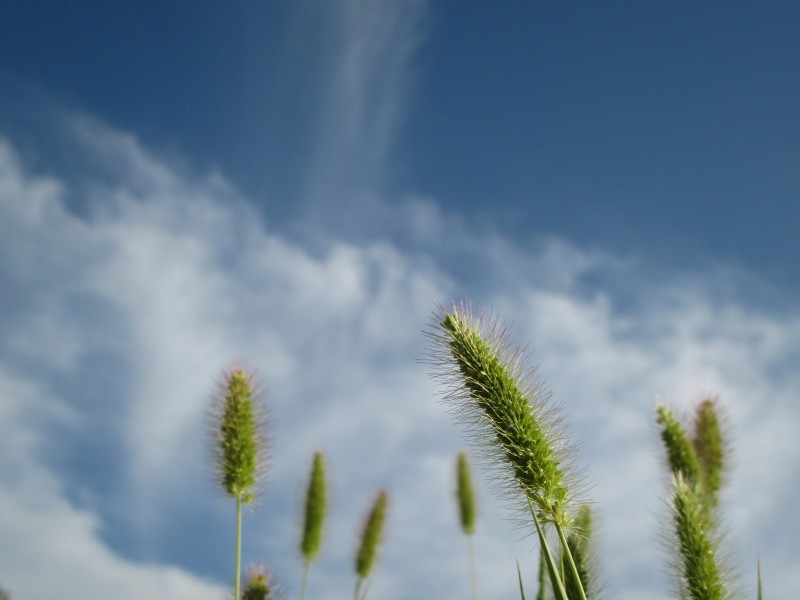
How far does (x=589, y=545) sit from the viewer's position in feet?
17.4

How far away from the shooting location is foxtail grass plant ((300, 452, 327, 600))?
878 cm

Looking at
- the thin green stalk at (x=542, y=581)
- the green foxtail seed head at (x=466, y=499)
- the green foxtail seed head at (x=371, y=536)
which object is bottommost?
the thin green stalk at (x=542, y=581)

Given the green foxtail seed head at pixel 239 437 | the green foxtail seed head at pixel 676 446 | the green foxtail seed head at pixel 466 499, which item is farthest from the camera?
the green foxtail seed head at pixel 466 499

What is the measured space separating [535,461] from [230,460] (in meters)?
3.71

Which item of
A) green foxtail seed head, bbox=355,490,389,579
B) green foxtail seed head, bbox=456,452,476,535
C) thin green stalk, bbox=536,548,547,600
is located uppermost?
green foxtail seed head, bbox=456,452,476,535

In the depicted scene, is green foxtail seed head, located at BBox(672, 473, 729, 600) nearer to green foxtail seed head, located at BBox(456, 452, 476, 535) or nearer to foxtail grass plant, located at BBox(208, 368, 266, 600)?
foxtail grass plant, located at BBox(208, 368, 266, 600)

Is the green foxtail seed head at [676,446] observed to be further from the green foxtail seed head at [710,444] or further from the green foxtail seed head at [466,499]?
the green foxtail seed head at [466,499]

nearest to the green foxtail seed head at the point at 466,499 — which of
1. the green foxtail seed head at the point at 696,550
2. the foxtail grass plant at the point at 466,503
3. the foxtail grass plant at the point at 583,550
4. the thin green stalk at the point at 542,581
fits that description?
the foxtail grass plant at the point at 466,503

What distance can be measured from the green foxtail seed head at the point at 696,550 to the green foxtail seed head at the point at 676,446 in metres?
2.10

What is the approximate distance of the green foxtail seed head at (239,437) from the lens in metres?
7.01

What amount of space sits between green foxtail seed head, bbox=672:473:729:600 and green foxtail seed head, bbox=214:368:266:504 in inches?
156

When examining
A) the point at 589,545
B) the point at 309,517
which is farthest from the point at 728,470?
the point at 309,517

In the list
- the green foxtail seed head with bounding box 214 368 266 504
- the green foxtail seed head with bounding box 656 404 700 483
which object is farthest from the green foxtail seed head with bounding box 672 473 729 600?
the green foxtail seed head with bounding box 214 368 266 504

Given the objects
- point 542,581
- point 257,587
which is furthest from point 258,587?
point 542,581
